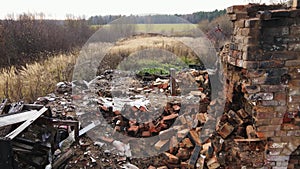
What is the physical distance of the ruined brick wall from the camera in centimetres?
285

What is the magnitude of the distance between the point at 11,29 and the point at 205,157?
12233 millimetres

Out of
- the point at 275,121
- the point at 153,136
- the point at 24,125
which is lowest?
the point at 153,136

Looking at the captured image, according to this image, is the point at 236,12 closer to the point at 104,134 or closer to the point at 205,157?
the point at 205,157

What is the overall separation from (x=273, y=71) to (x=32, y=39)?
1247 centimetres

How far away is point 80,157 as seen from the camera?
4055 millimetres

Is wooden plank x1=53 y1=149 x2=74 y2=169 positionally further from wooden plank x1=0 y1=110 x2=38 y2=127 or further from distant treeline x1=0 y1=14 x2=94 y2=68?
distant treeline x1=0 y1=14 x2=94 y2=68

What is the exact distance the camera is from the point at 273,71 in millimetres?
2934

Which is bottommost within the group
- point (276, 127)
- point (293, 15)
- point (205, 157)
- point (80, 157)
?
point (80, 157)

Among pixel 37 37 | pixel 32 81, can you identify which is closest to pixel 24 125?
pixel 32 81

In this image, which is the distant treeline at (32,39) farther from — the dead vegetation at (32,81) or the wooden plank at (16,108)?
the wooden plank at (16,108)

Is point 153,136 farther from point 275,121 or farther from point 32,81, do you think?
point 32,81

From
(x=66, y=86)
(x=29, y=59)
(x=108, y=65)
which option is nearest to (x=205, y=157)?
(x=66, y=86)

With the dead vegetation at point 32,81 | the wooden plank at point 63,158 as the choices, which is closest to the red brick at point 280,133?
the wooden plank at point 63,158

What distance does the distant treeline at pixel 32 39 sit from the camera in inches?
448
